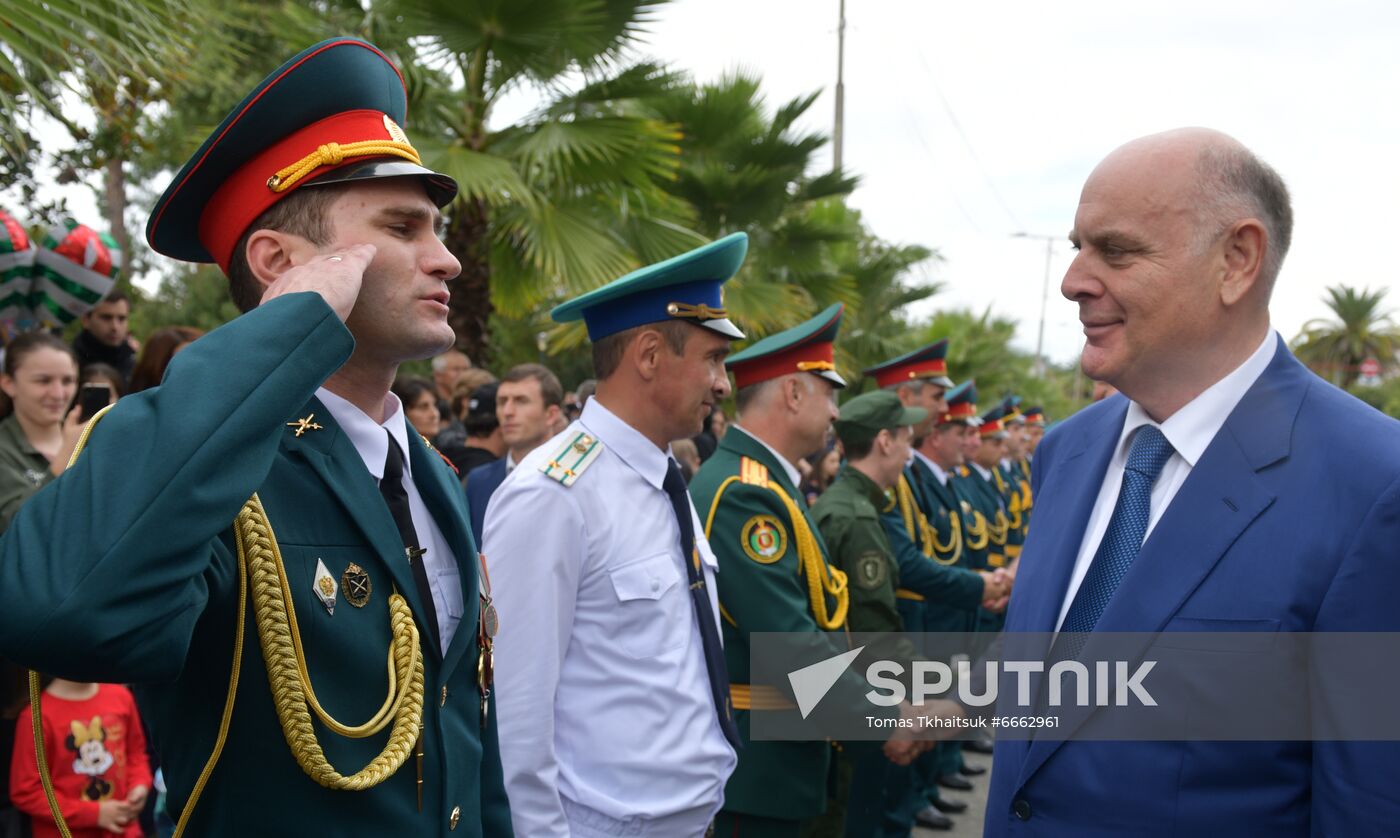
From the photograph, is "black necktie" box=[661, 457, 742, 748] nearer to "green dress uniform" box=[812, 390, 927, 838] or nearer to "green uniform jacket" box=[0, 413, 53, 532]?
"green dress uniform" box=[812, 390, 927, 838]

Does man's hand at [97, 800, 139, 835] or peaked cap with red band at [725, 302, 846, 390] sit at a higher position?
peaked cap with red band at [725, 302, 846, 390]

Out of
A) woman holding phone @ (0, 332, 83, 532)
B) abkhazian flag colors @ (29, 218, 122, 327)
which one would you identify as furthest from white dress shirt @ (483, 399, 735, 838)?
abkhazian flag colors @ (29, 218, 122, 327)

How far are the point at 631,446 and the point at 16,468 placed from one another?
2736 millimetres

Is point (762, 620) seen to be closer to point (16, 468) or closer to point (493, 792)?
point (493, 792)

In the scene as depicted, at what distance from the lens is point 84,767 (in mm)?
3619

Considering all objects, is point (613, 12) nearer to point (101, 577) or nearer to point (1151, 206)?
point (1151, 206)

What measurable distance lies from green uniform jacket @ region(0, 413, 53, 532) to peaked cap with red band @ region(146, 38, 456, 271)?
273 centimetres

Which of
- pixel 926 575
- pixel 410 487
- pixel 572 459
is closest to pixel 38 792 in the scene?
pixel 572 459

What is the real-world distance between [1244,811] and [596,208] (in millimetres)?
7799

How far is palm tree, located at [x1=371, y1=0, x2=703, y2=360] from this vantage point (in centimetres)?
796

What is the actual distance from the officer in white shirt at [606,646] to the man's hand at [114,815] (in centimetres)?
196

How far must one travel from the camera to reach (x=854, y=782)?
5.07 meters

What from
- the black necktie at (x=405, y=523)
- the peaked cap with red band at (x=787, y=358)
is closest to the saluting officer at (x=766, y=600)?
the peaked cap with red band at (x=787, y=358)

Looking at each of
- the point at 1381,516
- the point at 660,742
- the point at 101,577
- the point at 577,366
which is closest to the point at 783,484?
the point at 660,742
